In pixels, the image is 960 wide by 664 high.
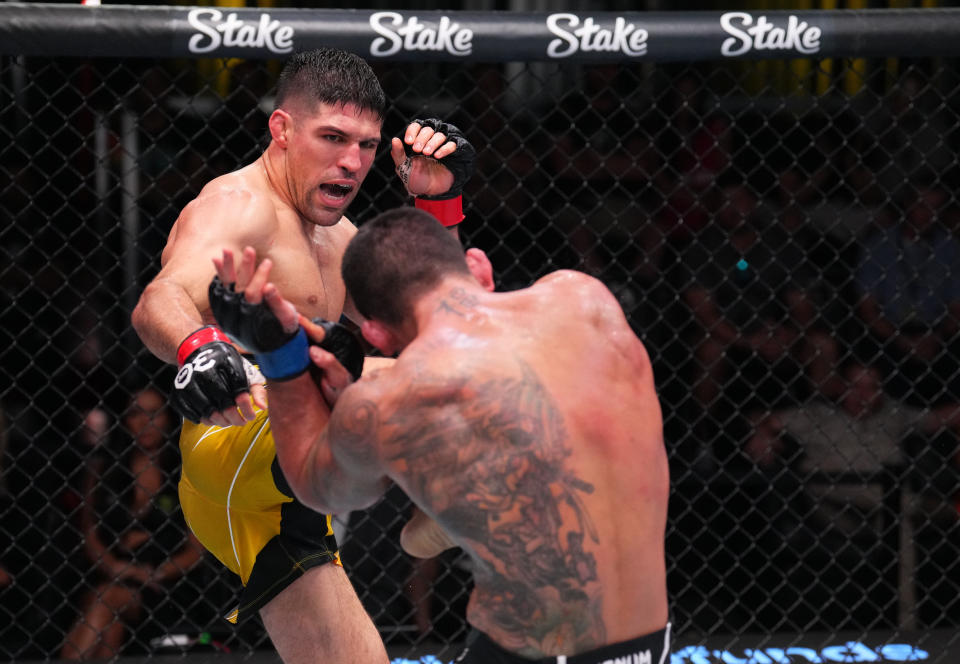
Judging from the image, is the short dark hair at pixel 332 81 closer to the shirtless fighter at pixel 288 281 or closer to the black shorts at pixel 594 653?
the shirtless fighter at pixel 288 281

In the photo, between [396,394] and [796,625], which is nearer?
[396,394]

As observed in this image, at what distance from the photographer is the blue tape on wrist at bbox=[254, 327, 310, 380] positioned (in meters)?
1.61

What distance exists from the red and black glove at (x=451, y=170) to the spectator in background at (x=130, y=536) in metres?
1.21

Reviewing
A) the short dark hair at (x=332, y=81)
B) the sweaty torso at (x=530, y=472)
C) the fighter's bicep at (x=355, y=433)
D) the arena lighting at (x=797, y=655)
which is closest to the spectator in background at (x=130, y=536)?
the arena lighting at (x=797, y=655)

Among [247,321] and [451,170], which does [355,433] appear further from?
[451,170]

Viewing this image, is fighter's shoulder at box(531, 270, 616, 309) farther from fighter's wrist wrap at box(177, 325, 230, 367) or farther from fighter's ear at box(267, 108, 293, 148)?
fighter's ear at box(267, 108, 293, 148)

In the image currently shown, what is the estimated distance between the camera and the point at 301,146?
2.33 metres

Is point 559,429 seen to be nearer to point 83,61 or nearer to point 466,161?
point 466,161

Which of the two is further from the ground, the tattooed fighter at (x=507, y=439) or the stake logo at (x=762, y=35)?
the stake logo at (x=762, y=35)

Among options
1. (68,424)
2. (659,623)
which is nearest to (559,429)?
(659,623)

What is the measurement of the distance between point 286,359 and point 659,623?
64cm

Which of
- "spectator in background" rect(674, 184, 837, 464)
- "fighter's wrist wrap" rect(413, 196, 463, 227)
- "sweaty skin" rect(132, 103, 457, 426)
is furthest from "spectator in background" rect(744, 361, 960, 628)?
"sweaty skin" rect(132, 103, 457, 426)

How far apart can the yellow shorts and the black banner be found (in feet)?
3.25

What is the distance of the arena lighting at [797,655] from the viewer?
2.93 metres
